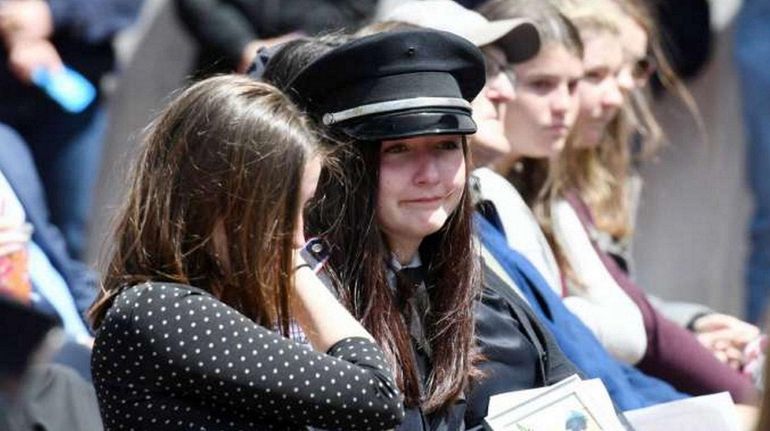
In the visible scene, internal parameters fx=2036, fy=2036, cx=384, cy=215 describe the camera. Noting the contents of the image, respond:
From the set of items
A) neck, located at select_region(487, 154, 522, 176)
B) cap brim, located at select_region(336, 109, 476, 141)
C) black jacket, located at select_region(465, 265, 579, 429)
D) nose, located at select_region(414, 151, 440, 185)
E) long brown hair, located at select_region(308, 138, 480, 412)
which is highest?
cap brim, located at select_region(336, 109, 476, 141)

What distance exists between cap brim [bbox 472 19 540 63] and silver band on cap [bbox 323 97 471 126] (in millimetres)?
909

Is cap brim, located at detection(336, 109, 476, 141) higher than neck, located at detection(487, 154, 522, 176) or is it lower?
higher

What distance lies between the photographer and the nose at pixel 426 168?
148 inches

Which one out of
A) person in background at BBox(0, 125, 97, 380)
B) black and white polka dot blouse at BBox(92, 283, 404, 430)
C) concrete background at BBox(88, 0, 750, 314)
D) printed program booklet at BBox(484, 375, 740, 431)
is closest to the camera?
black and white polka dot blouse at BBox(92, 283, 404, 430)

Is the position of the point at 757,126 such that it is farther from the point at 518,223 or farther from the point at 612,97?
the point at 518,223

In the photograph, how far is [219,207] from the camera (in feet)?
10.9

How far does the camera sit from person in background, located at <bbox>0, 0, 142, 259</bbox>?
5.76 m

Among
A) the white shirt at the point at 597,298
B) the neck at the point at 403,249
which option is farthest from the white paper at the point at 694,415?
the white shirt at the point at 597,298

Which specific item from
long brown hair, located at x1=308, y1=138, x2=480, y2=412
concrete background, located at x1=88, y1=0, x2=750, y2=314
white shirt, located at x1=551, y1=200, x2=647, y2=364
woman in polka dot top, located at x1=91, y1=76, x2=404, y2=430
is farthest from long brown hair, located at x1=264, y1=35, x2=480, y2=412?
concrete background, located at x1=88, y1=0, x2=750, y2=314

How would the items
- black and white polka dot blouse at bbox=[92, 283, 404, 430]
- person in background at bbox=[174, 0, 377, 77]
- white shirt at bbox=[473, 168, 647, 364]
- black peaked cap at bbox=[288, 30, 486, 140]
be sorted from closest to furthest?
black and white polka dot blouse at bbox=[92, 283, 404, 430], black peaked cap at bbox=[288, 30, 486, 140], white shirt at bbox=[473, 168, 647, 364], person in background at bbox=[174, 0, 377, 77]

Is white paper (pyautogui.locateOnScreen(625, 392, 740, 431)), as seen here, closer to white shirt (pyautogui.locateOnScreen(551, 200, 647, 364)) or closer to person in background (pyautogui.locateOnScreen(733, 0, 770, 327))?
white shirt (pyautogui.locateOnScreen(551, 200, 647, 364))

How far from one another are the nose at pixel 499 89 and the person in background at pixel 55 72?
1.60 metres

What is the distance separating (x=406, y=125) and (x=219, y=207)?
51 centimetres

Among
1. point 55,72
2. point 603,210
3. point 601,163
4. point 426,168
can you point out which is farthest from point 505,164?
point 55,72
